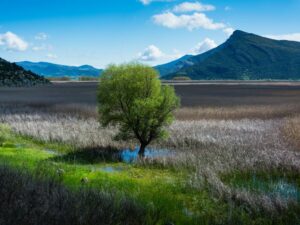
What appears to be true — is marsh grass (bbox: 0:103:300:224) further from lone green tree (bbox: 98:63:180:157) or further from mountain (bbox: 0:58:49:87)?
mountain (bbox: 0:58:49:87)

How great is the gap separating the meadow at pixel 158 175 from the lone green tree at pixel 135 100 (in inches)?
72.2

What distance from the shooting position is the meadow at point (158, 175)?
434 inches

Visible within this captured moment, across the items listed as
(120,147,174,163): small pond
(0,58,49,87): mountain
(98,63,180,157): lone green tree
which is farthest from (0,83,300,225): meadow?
(0,58,49,87): mountain

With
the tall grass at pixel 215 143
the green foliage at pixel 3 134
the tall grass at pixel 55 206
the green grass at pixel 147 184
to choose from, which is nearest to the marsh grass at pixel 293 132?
the tall grass at pixel 215 143

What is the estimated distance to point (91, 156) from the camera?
2336 centimetres

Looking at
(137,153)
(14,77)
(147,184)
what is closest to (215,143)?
(137,153)

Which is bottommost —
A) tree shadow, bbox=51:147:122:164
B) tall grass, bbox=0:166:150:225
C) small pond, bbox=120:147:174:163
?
small pond, bbox=120:147:174:163

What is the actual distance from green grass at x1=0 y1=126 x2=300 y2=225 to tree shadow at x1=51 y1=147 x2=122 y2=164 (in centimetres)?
6

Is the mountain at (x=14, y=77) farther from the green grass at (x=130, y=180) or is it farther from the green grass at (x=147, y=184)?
the green grass at (x=130, y=180)

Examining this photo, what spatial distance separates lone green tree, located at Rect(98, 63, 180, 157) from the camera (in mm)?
24859

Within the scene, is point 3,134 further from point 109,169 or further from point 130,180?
point 130,180

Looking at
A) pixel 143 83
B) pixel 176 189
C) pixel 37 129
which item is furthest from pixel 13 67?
pixel 176 189

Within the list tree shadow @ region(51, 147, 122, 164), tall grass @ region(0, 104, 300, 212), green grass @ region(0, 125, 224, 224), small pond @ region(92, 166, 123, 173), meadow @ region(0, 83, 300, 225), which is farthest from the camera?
tree shadow @ region(51, 147, 122, 164)

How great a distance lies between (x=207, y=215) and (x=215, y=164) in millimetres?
6502
